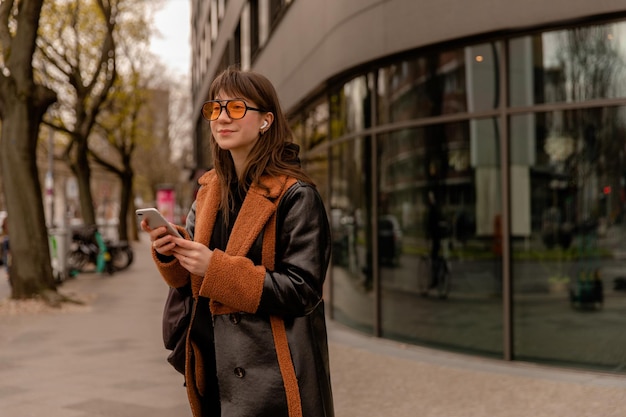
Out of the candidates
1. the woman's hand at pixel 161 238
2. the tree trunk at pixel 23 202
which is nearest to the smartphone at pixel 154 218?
the woman's hand at pixel 161 238

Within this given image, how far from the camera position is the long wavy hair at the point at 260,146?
2457 millimetres

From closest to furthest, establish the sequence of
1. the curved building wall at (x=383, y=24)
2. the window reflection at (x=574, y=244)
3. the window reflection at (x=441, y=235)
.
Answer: the window reflection at (x=574, y=244), the curved building wall at (x=383, y=24), the window reflection at (x=441, y=235)

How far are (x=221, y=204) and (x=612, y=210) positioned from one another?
585cm

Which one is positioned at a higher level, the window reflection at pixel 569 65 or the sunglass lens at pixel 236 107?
the window reflection at pixel 569 65

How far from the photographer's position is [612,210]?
24.3ft

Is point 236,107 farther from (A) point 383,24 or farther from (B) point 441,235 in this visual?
(A) point 383,24

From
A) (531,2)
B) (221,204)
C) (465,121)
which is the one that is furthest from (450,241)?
(221,204)

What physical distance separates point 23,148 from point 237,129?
36.1ft

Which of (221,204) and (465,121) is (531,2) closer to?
(465,121)

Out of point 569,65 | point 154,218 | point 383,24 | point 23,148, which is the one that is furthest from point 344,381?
point 23,148

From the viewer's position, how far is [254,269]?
7.52ft

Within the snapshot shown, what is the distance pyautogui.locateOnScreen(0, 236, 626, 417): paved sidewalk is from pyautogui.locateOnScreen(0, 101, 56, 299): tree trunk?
2278mm

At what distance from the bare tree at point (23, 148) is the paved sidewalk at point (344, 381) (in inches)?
91.0

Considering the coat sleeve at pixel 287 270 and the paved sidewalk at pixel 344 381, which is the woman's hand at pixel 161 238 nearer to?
the coat sleeve at pixel 287 270
